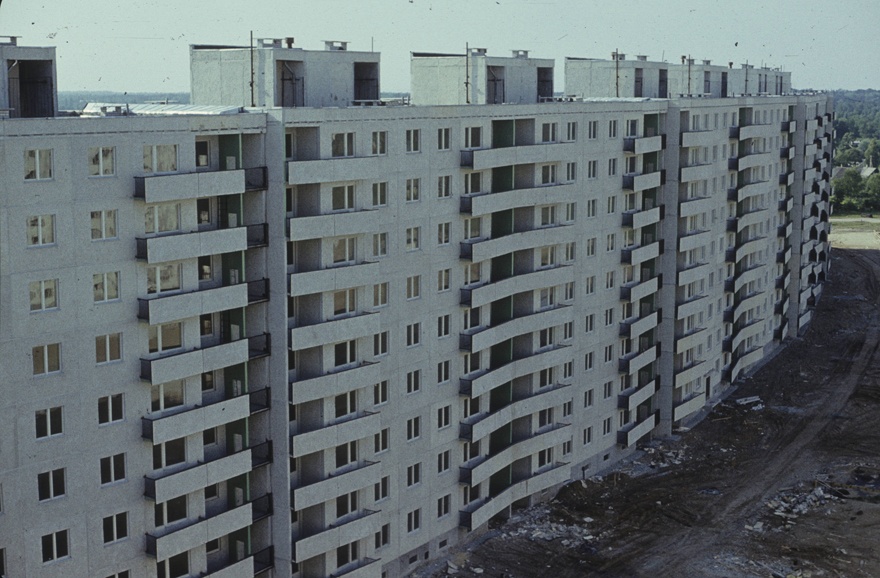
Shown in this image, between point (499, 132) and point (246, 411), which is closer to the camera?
point (246, 411)

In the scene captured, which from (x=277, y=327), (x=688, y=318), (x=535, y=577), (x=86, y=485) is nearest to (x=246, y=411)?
(x=277, y=327)

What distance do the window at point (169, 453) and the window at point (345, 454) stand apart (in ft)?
28.9

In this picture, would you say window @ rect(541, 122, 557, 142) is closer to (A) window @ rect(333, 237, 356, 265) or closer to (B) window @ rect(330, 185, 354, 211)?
(B) window @ rect(330, 185, 354, 211)

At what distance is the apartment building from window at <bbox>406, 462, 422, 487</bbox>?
0.56 ft

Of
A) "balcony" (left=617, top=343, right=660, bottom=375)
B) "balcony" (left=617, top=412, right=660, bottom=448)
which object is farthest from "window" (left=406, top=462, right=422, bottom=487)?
"balcony" (left=617, top=412, right=660, bottom=448)

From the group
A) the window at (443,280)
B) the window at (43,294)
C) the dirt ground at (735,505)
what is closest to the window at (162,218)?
the window at (43,294)

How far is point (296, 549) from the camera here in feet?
174

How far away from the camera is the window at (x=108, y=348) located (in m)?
44.5

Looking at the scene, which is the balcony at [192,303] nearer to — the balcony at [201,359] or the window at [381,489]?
the balcony at [201,359]

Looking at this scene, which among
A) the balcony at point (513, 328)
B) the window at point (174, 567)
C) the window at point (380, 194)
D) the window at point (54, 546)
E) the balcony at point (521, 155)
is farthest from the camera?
the balcony at point (513, 328)

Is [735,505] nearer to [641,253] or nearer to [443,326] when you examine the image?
[641,253]

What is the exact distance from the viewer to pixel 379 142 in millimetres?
55375

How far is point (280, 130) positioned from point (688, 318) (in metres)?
42.3

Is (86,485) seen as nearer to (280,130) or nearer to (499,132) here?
(280,130)
